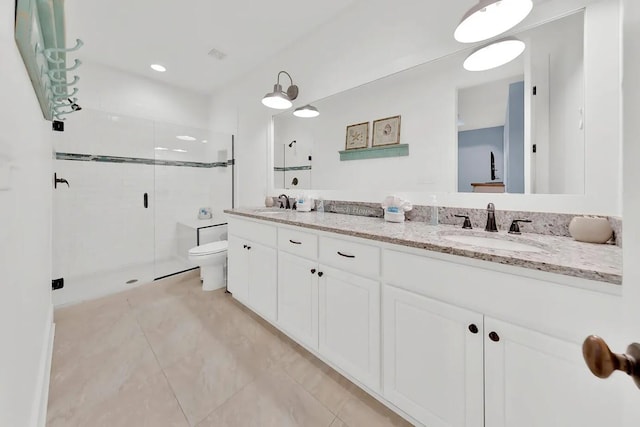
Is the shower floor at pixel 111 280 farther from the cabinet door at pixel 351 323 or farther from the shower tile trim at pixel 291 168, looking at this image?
the cabinet door at pixel 351 323

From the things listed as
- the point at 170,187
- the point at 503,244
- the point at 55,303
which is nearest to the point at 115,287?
the point at 55,303

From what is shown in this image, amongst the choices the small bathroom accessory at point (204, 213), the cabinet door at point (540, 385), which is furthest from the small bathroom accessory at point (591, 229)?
the small bathroom accessory at point (204, 213)

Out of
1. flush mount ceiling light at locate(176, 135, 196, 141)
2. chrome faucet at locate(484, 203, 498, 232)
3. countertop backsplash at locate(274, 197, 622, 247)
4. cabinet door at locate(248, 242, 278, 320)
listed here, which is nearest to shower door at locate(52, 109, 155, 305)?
flush mount ceiling light at locate(176, 135, 196, 141)

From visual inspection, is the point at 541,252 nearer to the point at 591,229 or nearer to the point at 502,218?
the point at 591,229

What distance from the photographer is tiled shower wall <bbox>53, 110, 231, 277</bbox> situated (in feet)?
8.71

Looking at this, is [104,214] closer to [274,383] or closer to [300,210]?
[300,210]

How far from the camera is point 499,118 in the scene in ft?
4.38

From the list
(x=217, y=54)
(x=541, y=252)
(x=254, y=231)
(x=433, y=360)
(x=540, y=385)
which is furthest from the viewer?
(x=217, y=54)

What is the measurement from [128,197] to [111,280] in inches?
39.4

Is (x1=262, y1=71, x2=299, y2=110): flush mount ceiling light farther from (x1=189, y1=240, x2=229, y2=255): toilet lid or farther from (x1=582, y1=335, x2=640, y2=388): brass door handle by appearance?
(x1=582, y1=335, x2=640, y2=388): brass door handle

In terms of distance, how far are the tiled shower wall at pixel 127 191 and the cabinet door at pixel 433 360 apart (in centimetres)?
303

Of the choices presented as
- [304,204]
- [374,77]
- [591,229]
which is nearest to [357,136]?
[374,77]

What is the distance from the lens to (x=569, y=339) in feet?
2.31

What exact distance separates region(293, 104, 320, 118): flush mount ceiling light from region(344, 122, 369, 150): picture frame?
413 millimetres
